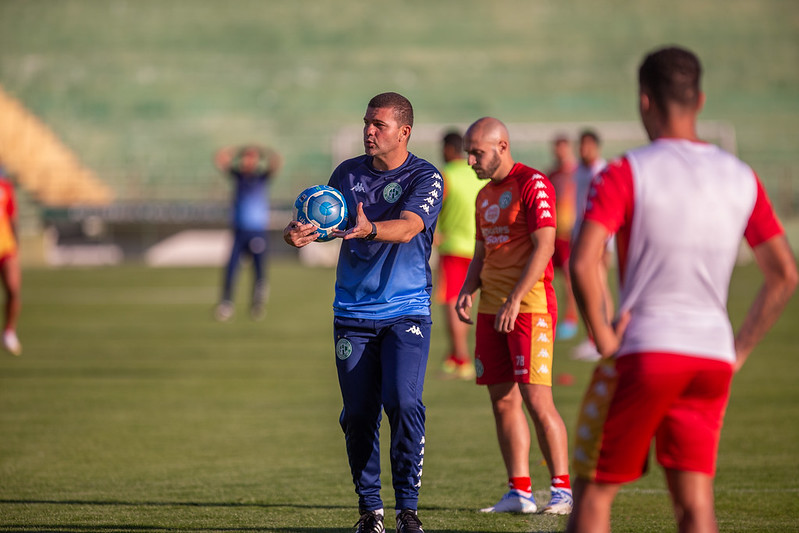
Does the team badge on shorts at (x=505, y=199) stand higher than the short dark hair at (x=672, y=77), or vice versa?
the short dark hair at (x=672, y=77)

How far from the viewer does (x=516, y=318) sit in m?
5.75

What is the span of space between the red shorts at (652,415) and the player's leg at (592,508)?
0.10 ft

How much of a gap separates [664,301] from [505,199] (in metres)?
2.57

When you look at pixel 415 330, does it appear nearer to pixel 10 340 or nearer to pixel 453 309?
pixel 453 309

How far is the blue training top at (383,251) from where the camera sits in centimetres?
517

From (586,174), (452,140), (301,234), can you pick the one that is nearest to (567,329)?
(586,174)

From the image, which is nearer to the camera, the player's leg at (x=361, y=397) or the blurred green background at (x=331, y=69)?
the player's leg at (x=361, y=397)

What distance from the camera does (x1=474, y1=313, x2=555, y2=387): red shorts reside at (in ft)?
18.8

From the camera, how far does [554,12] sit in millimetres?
42406

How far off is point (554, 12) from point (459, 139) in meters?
33.0

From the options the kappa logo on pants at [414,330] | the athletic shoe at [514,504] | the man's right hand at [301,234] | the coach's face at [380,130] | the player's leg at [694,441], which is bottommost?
the athletic shoe at [514,504]

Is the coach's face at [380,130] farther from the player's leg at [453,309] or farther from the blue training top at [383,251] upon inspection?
the player's leg at [453,309]

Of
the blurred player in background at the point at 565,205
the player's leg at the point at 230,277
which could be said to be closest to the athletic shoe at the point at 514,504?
the blurred player in background at the point at 565,205

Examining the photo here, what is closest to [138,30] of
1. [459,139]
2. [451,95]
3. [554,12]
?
[451,95]
